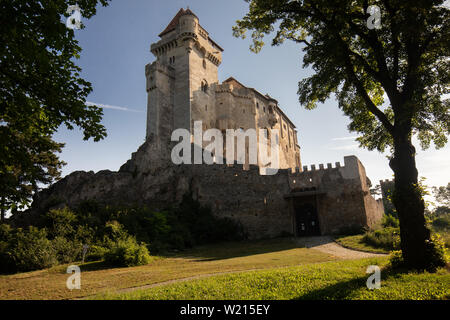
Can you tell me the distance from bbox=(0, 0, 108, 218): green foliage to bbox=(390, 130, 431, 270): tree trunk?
1036 centimetres

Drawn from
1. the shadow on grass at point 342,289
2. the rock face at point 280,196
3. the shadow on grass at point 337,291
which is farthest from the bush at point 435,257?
the rock face at point 280,196

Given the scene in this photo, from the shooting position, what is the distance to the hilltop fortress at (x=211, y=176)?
23875 millimetres

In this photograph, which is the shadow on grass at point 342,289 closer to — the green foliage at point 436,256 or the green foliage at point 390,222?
the green foliage at point 436,256

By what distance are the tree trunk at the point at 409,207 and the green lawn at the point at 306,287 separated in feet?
2.36

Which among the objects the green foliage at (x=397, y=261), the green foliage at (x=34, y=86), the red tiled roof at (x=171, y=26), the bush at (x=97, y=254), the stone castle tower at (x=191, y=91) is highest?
the red tiled roof at (x=171, y=26)

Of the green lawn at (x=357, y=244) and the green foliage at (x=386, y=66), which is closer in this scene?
the green foliage at (x=386, y=66)

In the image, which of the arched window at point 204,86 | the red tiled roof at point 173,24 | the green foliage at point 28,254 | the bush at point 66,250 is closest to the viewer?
the green foliage at point 28,254

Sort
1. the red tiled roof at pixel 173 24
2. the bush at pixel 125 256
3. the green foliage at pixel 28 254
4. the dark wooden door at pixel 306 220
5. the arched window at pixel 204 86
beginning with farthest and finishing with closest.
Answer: the arched window at pixel 204 86 < the red tiled roof at pixel 173 24 < the dark wooden door at pixel 306 220 < the bush at pixel 125 256 < the green foliage at pixel 28 254

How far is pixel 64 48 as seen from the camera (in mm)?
9320

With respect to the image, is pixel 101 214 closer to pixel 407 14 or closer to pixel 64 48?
pixel 64 48

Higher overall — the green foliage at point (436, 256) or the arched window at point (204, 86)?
the arched window at point (204, 86)
